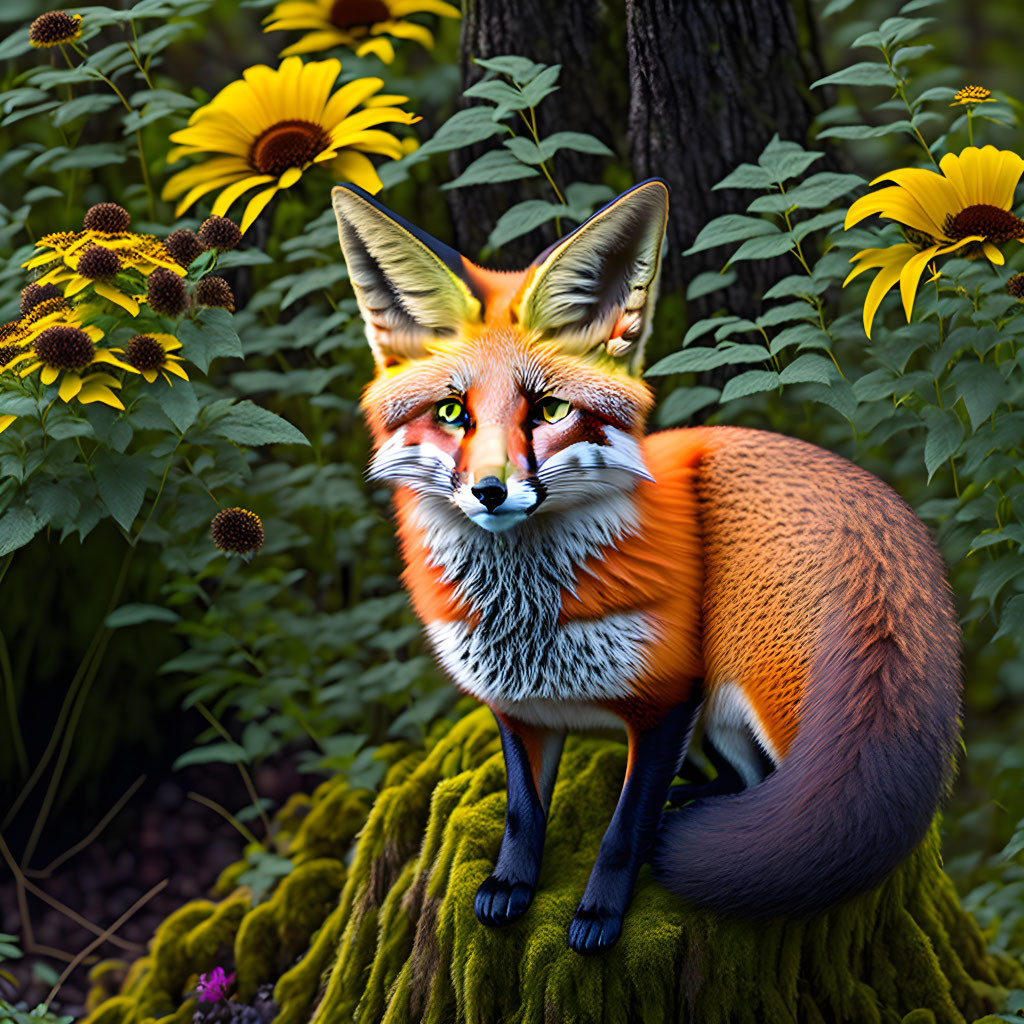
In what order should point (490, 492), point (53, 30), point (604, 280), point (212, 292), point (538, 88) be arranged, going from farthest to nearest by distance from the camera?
point (53, 30)
point (538, 88)
point (212, 292)
point (604, 280)
point (490, 492)

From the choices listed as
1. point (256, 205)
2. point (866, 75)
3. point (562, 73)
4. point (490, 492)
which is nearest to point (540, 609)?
point (490, 492)

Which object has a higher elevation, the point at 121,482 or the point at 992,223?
the point at 992,223

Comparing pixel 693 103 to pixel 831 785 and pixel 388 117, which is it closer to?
pixel 388 117

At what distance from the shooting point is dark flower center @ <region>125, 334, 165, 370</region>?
2133 millimetres

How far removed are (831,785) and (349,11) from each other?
2709 mm

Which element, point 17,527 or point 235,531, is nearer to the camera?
point 17,527

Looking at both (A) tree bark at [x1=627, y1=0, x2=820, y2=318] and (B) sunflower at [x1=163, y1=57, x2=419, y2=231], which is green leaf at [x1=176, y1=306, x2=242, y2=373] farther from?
(A) tree bark at [x1=627, y1=0, x2=820, y2=318]

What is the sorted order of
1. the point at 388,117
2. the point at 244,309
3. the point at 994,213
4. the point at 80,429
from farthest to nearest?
1. the point at 244,309
2. the point at 388,117
3. the point at 80,429
4. the point at 994,213

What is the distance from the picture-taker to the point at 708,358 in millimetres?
2314

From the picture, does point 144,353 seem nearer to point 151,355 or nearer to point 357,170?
point 151,355

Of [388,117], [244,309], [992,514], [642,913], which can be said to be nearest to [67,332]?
[388,117]

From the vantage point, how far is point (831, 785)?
1.67m

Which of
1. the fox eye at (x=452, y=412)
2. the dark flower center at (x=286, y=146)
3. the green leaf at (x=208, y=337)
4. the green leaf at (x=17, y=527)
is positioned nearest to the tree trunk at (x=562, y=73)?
the dark flower center at (x=286, y=146)

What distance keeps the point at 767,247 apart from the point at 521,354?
2.98ft
